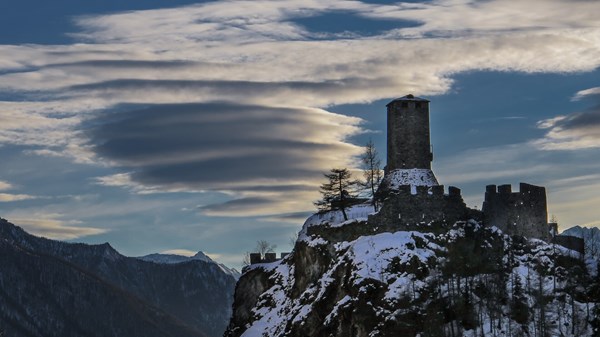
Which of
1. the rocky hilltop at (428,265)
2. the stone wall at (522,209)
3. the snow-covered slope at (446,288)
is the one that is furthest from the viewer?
the stone wall at (522,209)

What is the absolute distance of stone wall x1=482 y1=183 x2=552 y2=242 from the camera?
139 meters

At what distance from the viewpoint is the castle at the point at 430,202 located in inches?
5482

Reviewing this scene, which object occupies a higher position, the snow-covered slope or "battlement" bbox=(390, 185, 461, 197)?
"battlement" bbox=(390, 185, 461, 197)

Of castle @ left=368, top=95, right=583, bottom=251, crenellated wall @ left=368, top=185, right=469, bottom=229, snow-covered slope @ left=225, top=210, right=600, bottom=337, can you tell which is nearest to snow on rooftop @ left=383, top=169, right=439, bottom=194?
castle @ left=368, top=95, right=583, bottom=251

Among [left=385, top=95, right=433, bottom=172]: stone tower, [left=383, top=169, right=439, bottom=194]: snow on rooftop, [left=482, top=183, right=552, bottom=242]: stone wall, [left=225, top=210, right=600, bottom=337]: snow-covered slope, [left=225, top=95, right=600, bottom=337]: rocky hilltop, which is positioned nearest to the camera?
[left=225, top=210, right=600, bottom=337]: snow-covered slope

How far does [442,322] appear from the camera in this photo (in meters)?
127

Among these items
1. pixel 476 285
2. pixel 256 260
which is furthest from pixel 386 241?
pixel 256 260

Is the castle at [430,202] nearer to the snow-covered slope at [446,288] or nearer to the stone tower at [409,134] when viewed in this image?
the stone tower at [409,134]

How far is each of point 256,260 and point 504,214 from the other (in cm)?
5725

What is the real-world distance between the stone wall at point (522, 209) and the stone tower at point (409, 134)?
12.0 meters

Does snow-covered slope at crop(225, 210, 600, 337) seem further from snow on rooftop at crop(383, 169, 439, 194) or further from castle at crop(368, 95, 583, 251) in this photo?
snow on rooftop at crop(383, 169, 439, 194)

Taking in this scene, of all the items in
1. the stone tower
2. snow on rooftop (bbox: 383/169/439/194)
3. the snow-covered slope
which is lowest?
the snow-covered slope

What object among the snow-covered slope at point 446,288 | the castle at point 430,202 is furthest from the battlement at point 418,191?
the snow-covered slope at point 446,288

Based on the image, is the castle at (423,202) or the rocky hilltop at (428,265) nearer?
the rocky hilltop at (428,265)
